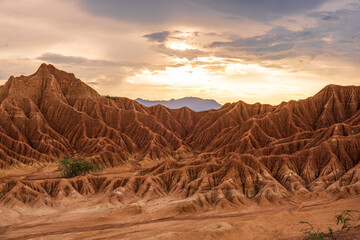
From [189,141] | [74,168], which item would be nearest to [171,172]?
[74,168]

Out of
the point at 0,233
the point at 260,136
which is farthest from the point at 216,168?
the point at 260,136

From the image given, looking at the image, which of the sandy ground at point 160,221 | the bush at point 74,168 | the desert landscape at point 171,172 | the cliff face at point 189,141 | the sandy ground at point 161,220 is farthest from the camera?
the bush at point 74,168

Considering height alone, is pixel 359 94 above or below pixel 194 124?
above

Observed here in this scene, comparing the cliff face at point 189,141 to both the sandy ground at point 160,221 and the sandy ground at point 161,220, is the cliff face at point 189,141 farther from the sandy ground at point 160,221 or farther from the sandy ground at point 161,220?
the sandy ground at point 160,221

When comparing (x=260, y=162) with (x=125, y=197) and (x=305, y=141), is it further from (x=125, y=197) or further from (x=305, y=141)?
(x=125, y=197)

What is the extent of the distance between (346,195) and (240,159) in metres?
22.9

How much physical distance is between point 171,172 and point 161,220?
71.2 feet

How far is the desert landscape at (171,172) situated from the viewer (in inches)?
2208

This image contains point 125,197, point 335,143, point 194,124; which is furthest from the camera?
point 194,124

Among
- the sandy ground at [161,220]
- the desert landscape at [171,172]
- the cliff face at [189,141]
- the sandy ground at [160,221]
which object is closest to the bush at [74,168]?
the desert landscape at [171,172]

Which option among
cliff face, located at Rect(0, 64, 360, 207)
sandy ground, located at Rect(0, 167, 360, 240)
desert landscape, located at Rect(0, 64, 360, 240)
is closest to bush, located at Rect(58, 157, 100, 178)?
desert landscape, located at Rect(0, 64, 360, 240)

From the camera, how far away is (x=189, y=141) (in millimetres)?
160750

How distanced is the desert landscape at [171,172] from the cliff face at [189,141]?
1.19 ft

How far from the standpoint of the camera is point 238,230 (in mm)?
50688
